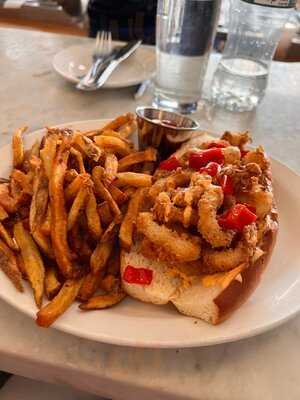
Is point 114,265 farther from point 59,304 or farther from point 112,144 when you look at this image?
point 112,144

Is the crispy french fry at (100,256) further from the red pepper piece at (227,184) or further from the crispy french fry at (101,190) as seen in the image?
the red pepper piece at (227,184)

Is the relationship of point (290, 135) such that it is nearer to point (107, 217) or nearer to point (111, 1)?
point (107, 217)

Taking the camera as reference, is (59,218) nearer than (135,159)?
Yes

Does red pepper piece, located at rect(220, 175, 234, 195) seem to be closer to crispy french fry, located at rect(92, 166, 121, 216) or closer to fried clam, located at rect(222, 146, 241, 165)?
fried clam, located at rect(222, 146, 241, 165)

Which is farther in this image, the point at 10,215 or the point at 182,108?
the point at 182,108

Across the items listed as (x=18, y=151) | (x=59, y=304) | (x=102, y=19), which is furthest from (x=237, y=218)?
(x=102, y=19)

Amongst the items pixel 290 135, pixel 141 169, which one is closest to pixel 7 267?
pixel 141 169

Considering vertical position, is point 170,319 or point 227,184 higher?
point 227,184

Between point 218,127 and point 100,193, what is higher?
point 100,193
